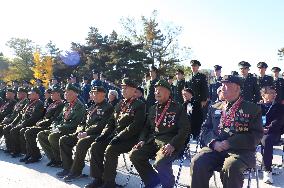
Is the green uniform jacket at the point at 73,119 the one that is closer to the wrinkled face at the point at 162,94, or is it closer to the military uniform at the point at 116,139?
the military uniform at the point at 116,139

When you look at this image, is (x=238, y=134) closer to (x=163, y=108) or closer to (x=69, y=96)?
(x=163, y=108)

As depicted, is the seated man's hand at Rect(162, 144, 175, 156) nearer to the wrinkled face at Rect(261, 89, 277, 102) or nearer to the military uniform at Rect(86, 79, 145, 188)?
the military uniform at Rect(86, 79, 145, 188)

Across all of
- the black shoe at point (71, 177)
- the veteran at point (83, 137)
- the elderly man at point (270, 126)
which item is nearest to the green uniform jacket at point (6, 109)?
the veteran at point (83, 137)

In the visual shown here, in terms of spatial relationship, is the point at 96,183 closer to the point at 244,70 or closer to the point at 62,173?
the point at 62,173

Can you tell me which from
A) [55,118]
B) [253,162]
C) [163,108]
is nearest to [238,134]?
[253,162]

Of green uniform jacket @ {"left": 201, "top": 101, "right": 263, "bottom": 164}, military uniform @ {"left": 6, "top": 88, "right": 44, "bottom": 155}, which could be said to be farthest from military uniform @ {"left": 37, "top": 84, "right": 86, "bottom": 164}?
green uniform jacket @ {"left": 201, "top": 101, "right": 263, "bottom": 164}

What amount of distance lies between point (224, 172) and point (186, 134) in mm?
1013

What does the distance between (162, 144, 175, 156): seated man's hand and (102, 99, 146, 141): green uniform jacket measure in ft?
3.26

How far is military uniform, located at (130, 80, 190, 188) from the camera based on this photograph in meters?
4.80

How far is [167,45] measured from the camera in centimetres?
4009

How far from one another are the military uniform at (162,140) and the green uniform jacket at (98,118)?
1192 millimetres

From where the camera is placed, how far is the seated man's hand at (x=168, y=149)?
15.3 feet

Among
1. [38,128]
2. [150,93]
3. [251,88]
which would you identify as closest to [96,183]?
[38,128]

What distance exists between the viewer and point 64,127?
6.67 metres
